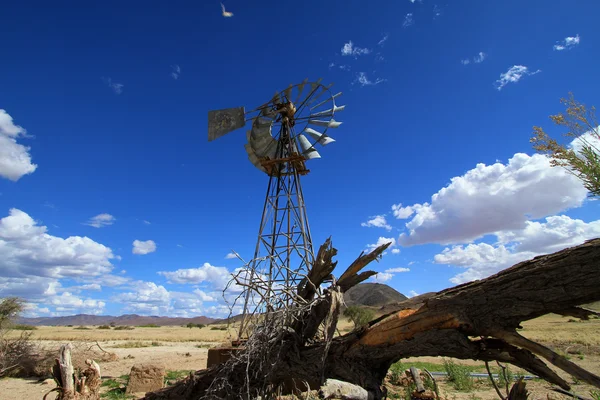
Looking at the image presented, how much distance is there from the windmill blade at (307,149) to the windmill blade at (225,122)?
2.24m

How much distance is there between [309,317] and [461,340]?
1.95m

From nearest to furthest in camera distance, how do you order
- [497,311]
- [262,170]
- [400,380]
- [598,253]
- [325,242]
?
1. [598,253]
2. [497,311]
3. [325,242]
4. [400,380]
5. [262,170]

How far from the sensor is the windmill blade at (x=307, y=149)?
38.7 feet

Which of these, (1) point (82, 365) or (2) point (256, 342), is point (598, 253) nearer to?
(2) point (256, 342)

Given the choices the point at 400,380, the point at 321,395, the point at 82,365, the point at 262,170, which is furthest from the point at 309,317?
the point at 82,365

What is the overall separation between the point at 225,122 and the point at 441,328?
430 inches

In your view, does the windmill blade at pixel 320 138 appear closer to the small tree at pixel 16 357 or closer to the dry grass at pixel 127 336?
the small tree at pixel 16 357

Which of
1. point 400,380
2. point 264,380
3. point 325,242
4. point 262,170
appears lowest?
point 400,380

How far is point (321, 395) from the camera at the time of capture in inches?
139

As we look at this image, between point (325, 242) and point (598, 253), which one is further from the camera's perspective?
point (325, 242)

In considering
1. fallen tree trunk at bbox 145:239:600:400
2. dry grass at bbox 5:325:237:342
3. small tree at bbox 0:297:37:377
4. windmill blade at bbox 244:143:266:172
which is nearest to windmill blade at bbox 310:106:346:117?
windmill blade at bbox 244:143:266:172

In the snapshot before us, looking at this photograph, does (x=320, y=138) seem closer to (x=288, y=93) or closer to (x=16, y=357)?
(x=288, y=93)

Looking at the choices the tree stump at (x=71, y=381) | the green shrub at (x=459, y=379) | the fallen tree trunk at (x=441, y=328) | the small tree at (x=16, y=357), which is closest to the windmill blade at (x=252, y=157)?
the tree stump at (x=71, y=381)

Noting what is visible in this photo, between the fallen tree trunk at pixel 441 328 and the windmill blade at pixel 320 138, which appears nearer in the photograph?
the fallen tree trunk at pixel 441 328
